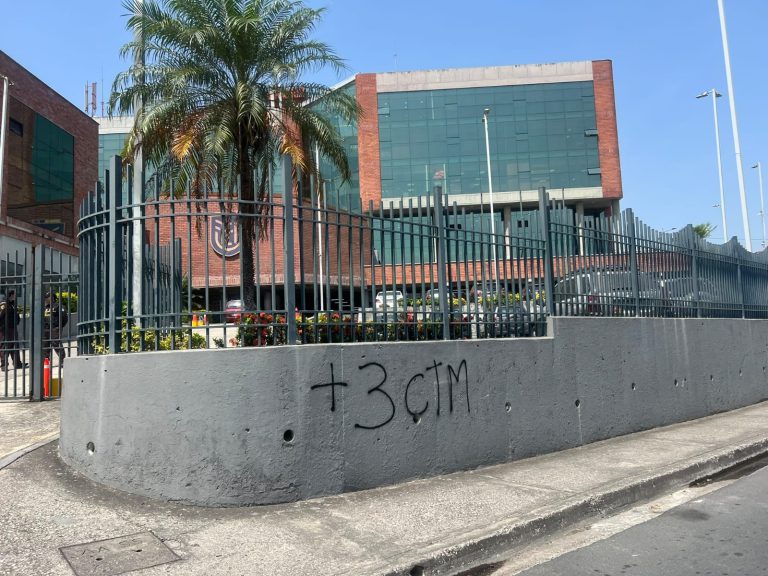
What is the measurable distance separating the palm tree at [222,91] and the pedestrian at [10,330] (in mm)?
4182

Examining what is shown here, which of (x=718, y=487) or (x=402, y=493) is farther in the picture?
(x=718, y=487)

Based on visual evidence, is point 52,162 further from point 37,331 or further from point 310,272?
point 310,272

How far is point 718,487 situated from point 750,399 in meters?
7.25

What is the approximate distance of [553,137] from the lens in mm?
47375

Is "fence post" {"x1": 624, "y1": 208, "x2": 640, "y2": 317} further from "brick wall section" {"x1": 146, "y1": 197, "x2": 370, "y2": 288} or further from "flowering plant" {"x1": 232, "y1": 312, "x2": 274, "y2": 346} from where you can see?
"flowering plant" {"x1": 232, "y1": 312, "x2": 274, "y2": 346}

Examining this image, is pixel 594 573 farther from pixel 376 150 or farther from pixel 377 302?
pixel 376 150

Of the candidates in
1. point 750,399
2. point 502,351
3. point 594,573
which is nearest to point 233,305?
point 502,351

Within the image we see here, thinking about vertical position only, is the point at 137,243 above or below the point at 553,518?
above

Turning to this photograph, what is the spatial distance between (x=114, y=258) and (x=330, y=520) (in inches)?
119

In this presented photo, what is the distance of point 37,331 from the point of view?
32.5 feet

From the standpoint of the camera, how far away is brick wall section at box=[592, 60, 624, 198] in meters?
46.4

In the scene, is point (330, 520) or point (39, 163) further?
point (39, 163)

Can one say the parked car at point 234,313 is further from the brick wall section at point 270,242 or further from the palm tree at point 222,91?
the palm tree at point 222,91

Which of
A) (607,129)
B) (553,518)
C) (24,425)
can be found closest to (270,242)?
(553,518)
